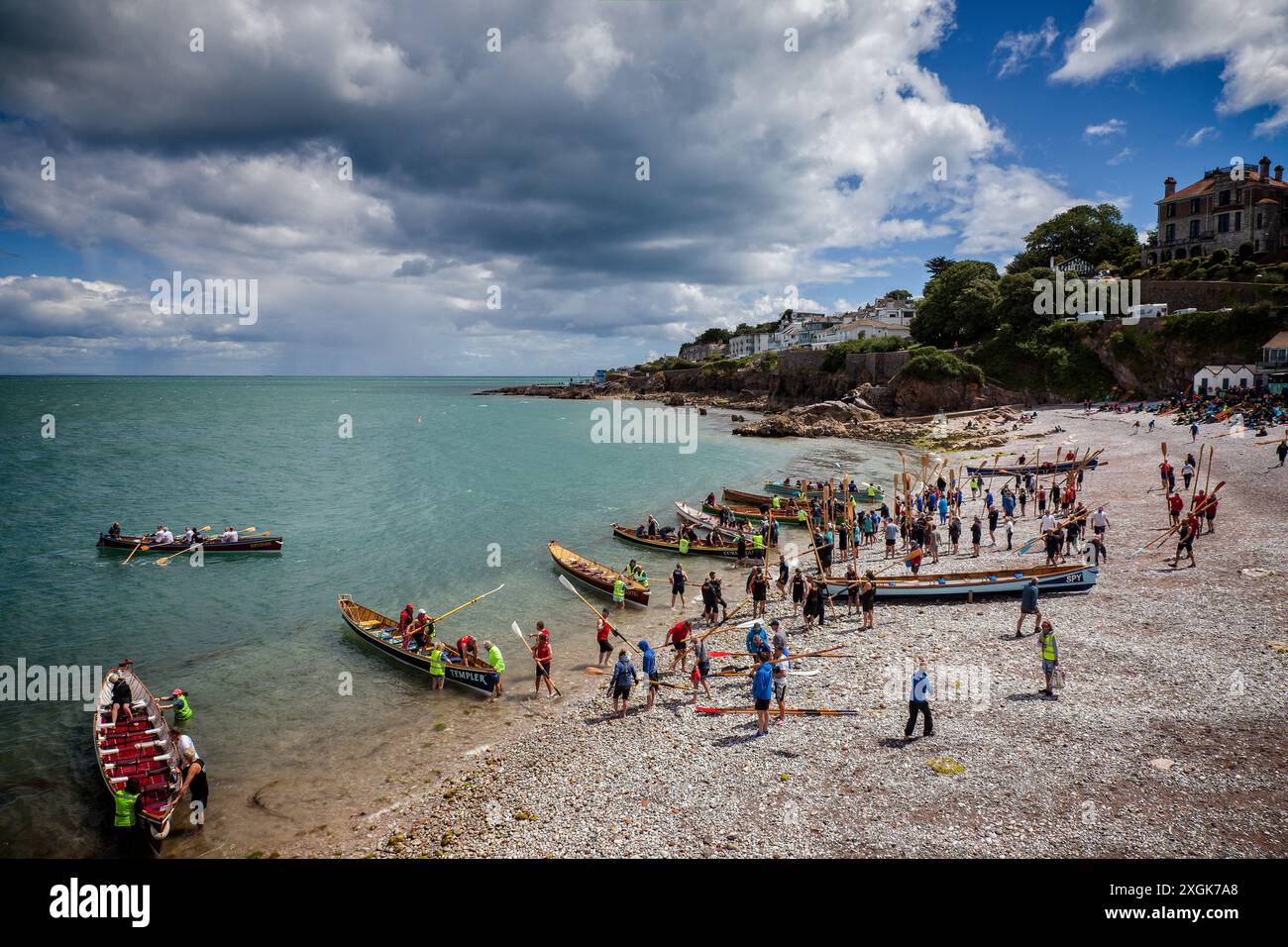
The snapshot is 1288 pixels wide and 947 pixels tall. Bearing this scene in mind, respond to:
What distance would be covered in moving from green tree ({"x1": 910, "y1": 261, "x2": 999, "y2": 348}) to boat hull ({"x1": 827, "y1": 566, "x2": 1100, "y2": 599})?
7228cm

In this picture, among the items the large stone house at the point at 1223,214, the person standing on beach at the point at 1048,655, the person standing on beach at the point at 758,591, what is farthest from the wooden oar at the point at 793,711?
the large stone house at the point at 1223,214

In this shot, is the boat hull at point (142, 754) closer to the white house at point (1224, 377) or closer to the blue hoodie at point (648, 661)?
the blue hoodie at point (648, 661)

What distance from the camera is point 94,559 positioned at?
99.3 feet

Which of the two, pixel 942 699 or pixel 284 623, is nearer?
pixel 942 699

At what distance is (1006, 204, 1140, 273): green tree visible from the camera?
8631cm

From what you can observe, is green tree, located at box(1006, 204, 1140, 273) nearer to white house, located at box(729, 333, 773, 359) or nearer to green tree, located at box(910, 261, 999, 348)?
green tree, located at box(910, 261, 999, 348)

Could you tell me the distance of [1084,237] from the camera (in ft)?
290

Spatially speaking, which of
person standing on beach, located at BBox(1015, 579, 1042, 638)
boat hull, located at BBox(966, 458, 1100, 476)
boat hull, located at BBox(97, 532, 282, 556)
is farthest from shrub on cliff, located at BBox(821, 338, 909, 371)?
boat hull, located at BBox(97, 532, 282, 556)

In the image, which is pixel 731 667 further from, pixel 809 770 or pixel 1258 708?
pixel 1258 708

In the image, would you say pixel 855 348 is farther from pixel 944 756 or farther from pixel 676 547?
pixel 944 756

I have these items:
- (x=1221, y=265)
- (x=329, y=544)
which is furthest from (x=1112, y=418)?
(x=329, y=544)

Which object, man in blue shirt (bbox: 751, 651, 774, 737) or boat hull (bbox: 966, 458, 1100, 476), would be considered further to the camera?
boat hull (bbox: 966, 458, 1100, 476)

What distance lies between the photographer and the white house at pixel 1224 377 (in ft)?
173

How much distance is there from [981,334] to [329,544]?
8194cm
